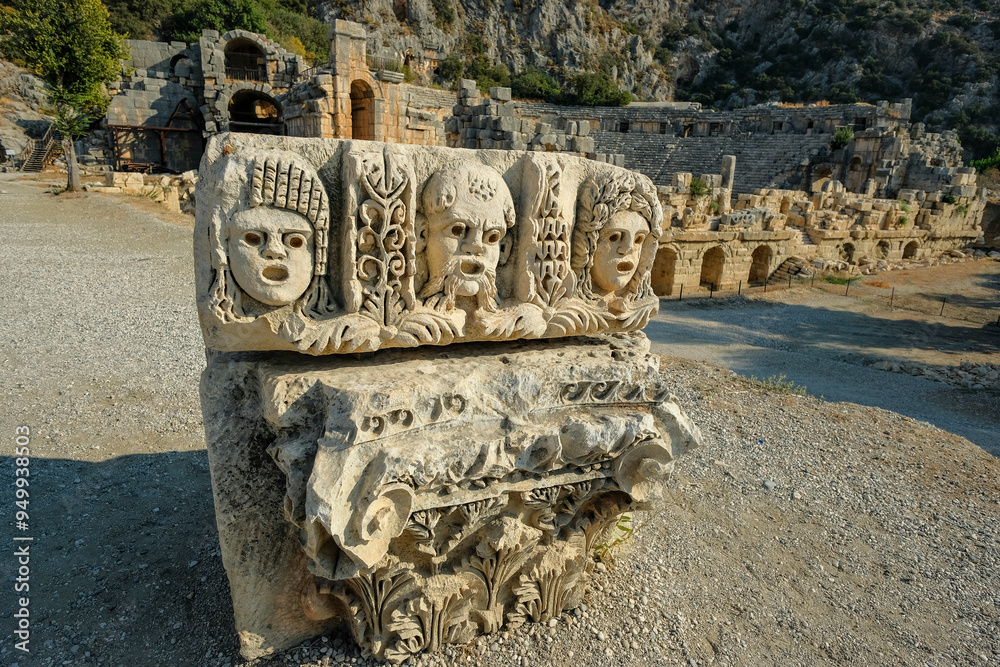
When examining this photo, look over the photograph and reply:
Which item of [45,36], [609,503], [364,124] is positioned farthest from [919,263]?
[45,36]

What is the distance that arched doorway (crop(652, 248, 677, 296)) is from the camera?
47.7 feet

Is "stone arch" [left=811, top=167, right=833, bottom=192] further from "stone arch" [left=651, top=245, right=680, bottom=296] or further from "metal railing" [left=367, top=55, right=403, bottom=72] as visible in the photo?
"metal railing" [left=367, top=55, right=403, bottom=72]

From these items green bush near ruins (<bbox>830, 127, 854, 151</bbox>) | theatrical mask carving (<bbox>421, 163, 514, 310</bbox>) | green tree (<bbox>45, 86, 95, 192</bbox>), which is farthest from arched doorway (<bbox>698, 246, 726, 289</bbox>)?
green tree (<bbox>45, 86, 95, 192</bbox>)

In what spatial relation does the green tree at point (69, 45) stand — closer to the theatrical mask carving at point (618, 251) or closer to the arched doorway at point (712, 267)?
the arched doorway at point (712, 267)

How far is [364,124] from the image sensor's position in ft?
53.9

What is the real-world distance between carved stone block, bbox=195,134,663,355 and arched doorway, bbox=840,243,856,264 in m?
17.9

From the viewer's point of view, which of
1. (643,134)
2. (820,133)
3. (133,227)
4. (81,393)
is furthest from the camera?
(643,134)

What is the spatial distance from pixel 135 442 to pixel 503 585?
10.6 ft

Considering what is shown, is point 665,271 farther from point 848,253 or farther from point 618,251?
point 618,251

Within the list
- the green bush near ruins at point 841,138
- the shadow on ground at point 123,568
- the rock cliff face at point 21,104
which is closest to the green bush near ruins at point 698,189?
the green bush near ruins at point 841,138

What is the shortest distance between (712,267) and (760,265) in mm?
1763

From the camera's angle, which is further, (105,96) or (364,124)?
(105,96)

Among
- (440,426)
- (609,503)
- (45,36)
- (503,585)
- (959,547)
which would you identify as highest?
(45,36)

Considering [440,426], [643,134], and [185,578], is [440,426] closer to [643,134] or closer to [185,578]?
[185,578]
